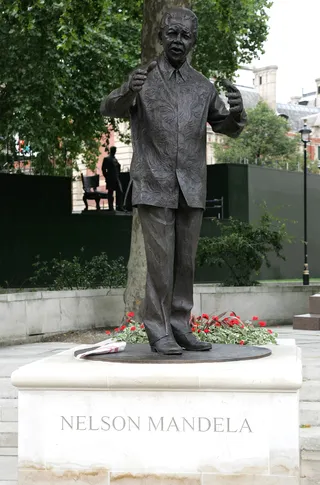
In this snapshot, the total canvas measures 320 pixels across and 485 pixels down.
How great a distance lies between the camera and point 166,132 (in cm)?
599

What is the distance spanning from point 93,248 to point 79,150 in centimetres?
923

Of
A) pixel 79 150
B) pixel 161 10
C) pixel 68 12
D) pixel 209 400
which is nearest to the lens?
pixel 209 400

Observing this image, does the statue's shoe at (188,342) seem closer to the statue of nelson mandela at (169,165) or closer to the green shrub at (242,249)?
the statue of nelson mandela at (169,165)

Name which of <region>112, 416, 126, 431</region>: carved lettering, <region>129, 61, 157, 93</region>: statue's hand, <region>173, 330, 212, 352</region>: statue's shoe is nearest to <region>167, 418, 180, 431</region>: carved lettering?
<region>112, 416, 126, 431</region>: carved lettering

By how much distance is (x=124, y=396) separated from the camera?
5559 mm

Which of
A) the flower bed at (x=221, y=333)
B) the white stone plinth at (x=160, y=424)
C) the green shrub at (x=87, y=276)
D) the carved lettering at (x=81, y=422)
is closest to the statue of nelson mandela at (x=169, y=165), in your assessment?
the white stone plinth at (x=160, y=424)

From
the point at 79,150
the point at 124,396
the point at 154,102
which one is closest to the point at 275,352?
the point at 124,396

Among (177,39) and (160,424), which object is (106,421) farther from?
(177,39)

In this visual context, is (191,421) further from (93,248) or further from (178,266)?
(93,248)

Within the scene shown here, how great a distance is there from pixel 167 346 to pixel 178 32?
2.20 metres

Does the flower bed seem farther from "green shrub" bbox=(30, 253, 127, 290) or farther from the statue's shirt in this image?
"green shrub" bbox=(30, 253, 127, 290)

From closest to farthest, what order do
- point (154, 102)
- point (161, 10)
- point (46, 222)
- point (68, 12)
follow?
1. point (154, 102)
2. point (161, 10)
3. point (68, 12)
4. point (46, 222)

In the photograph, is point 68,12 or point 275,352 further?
point 68,12

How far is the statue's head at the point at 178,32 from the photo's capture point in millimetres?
5992
